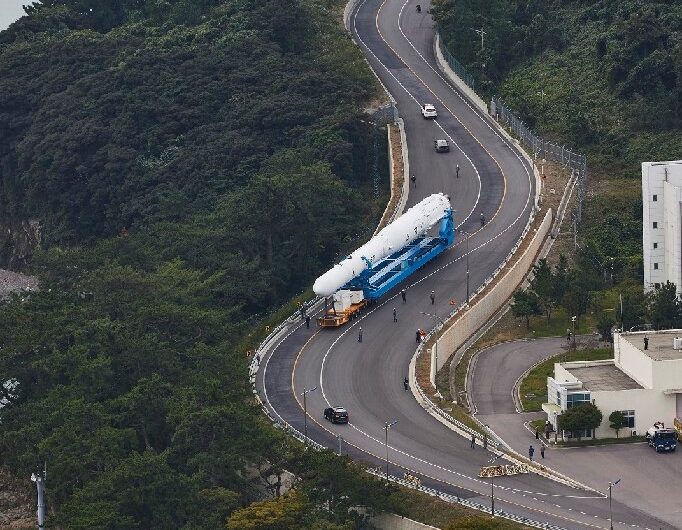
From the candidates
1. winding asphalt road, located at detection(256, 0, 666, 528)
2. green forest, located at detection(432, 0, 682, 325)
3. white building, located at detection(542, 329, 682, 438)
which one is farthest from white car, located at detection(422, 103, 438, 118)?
white building, located at detection(542, 329, 682, 438)

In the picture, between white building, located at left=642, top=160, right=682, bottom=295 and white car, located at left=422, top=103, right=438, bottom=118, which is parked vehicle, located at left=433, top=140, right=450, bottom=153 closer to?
white car, located at left=422, top=103, right=438, bottom=118

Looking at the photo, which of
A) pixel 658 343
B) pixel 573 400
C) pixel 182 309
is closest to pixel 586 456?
pixel 573 400

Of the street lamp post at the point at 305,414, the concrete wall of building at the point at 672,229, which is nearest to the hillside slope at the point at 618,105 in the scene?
the concrete wall of building at the point at 672,229

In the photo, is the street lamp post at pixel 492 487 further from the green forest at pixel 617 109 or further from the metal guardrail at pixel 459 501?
the green forest at pixel 617 109

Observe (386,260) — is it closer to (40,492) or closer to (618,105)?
(618,105)

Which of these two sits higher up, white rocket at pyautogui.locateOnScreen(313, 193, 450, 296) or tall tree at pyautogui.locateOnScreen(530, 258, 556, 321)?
white rocket at pyautogui.locateOnScreen(313, 193, 450, 296)
